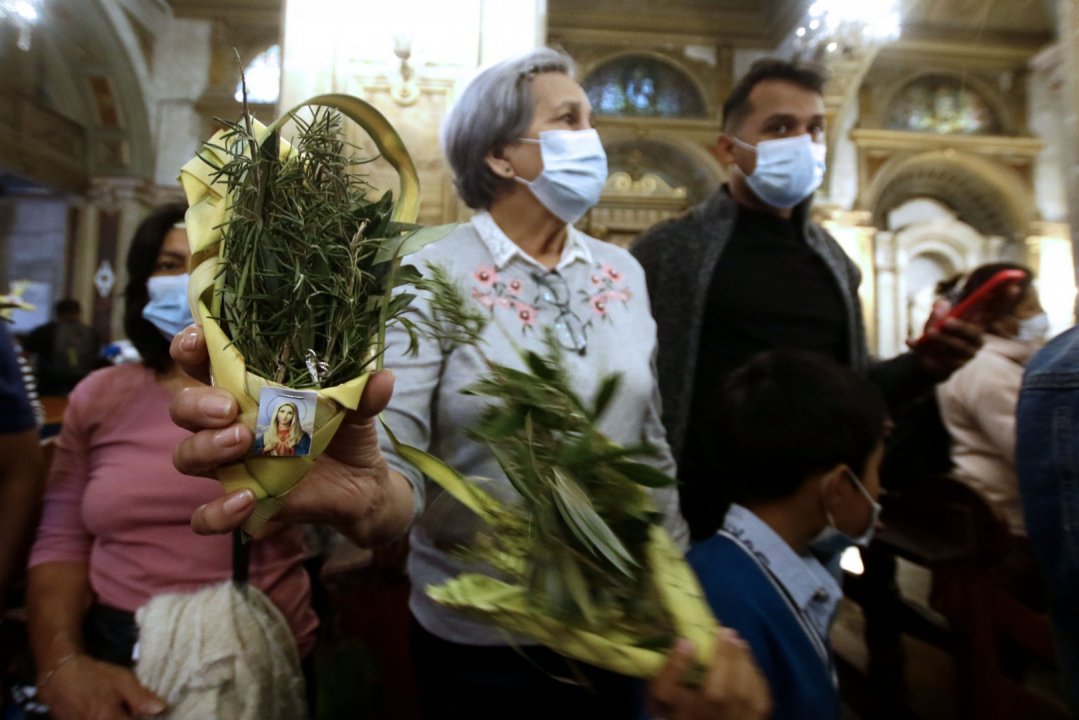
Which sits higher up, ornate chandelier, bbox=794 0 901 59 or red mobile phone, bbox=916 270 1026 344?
ornate chandelier, bbox=794 0 901 59

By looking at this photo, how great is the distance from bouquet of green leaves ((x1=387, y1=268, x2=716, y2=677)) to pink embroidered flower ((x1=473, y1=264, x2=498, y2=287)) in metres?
0.36

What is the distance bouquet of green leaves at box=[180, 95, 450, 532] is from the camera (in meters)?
0.56

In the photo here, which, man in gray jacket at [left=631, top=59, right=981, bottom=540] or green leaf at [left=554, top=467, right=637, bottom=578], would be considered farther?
man in gray jacket at [left=631, top=59, right=981, bottom=540]

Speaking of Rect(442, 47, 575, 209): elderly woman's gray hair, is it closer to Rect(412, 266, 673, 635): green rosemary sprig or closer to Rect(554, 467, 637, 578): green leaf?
Rect(412, 266, 673, 635): green rosemary sprig

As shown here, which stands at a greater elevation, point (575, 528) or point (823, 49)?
point (823, 49)

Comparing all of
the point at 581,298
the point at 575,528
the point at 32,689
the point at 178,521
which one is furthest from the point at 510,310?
the point at 32,689

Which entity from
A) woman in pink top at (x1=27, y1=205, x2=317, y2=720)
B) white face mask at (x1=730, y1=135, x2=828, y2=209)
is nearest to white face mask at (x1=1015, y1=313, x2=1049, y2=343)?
white face mask at (x1=730, y1=135, x2=828, y2=209)

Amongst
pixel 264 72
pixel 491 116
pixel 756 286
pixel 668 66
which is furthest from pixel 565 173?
pixel 668 66

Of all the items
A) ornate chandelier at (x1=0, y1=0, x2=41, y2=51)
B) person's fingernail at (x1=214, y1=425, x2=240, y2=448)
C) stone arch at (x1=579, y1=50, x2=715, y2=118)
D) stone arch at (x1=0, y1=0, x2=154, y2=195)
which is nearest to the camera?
person's fingernail at (x1=214, y1=425, x2=240, y2=448)

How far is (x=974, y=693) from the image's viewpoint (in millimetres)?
1810

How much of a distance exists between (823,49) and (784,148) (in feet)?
25.9

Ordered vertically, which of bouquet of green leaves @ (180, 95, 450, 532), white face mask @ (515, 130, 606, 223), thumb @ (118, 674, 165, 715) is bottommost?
thumb @ (118, 674, 165, 715)

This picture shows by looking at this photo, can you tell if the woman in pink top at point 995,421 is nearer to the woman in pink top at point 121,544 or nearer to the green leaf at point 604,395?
the green leaf at point 604,395

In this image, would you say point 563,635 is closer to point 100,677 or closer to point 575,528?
point 575,528
